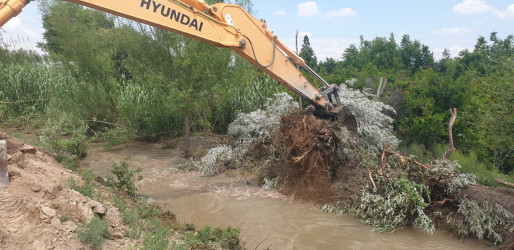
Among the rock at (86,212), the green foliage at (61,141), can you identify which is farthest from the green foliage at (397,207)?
the green foliage at (61,141)

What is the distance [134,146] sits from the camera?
9.95 metres

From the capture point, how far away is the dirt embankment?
364cm

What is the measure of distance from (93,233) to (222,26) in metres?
3.89

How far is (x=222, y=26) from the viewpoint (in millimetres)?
6340

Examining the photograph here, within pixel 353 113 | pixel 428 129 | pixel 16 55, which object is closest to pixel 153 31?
pixel 353 113

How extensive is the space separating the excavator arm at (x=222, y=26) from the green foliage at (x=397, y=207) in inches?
88.8

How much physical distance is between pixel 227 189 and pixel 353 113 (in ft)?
10.6

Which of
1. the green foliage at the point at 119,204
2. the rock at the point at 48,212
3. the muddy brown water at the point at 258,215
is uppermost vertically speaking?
the rock at the point at 48,212

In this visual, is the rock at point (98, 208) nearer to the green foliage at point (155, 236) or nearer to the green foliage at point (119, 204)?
the green foliage at point (119, 204)

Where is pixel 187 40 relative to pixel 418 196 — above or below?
above

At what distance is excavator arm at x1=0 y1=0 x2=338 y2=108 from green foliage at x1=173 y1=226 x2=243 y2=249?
316cm

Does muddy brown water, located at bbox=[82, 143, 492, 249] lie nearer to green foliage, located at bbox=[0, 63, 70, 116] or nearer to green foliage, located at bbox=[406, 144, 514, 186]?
green foliage, located at bbox=[406, 144, 514, 186]

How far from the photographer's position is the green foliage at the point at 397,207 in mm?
5516

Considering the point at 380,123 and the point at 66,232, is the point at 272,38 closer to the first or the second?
the point at 380,123
